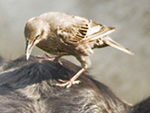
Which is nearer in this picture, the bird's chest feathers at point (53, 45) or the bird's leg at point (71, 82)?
the bird's leg at point (71, 82)

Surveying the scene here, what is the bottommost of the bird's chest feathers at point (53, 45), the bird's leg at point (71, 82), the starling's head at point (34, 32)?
the bird's leg at point (71, 82)

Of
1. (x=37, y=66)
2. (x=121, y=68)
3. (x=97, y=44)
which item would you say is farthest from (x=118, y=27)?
(x=37, y=66)

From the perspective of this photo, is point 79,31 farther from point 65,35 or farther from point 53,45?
point 53,45

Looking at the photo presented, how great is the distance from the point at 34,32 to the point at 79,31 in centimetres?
58

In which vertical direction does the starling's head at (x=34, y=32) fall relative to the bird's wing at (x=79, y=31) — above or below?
above

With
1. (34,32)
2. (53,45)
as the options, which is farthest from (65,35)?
(34,32)

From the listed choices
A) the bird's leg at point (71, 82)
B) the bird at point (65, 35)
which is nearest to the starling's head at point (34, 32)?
the bird at point (65, 35)

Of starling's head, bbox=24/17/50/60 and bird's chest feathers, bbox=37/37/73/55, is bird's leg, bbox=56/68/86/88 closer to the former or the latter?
bird's chest feathers, bbox=37/37/73/55

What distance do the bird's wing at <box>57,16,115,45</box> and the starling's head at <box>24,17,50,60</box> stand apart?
17cm

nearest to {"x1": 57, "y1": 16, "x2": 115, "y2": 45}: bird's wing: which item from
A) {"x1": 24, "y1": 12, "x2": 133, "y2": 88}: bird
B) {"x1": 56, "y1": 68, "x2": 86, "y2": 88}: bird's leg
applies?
{"x1": 24, "y1": 12, "x2": 133, "y2": 88}: bird

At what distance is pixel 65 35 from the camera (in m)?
3.52

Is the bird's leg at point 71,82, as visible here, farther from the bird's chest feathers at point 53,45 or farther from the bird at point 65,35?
the bird's chest feathers at point 53,45

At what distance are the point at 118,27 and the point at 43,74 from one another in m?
5.63

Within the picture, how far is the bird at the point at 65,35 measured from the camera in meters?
3.23
